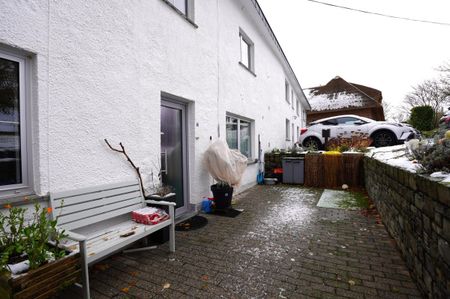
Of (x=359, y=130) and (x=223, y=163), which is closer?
(x=223, y=163)

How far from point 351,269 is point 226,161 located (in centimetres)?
280

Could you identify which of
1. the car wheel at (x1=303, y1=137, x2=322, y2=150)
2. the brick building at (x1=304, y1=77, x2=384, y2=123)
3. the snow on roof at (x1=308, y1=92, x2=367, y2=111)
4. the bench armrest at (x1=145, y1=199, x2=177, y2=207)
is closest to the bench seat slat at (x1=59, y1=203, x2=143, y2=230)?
the bench armrest at (x1=145, y1=199, x2=177, y2=207)

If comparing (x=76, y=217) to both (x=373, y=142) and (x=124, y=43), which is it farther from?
(x=373, y=142)

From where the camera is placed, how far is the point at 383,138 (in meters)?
10.2

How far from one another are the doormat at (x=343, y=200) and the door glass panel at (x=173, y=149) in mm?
3299

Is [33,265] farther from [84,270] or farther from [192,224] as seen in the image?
[192,224]

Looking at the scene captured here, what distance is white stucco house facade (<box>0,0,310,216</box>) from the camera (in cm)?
236

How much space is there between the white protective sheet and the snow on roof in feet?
72.5

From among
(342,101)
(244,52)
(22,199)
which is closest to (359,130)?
(244,52)

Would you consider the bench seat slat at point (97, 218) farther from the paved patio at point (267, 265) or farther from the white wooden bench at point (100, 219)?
the paved patio at point (267, 265)

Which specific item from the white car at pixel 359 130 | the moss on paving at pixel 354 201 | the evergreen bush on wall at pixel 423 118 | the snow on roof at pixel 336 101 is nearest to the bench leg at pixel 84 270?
the moss on paving at pixel 354 201

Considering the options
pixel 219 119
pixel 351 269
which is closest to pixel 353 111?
pixel 219 119

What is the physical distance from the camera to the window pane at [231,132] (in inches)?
263

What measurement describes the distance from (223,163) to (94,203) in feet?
8.51
